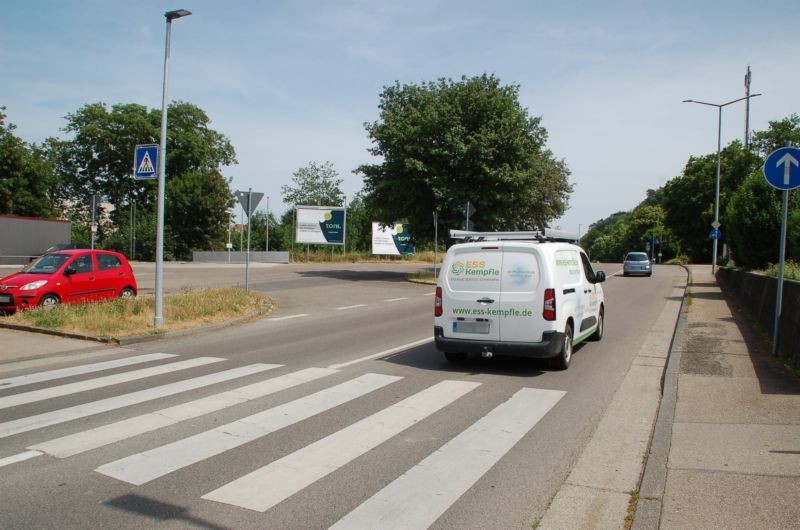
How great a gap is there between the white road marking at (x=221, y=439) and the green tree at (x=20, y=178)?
170ft

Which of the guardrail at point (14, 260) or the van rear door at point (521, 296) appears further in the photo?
the guardrail at point (14, 260)

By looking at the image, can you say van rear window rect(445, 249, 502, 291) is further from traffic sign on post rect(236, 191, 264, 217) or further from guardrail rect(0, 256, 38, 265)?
guardrail rect(0, 256, 38, 265)

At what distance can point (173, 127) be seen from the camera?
63.5m

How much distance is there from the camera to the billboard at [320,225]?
179 ft

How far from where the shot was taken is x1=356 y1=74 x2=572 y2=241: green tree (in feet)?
88.1

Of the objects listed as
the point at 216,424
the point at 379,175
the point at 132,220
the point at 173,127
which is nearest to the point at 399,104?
the point at 379,175

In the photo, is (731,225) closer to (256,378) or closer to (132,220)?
(256,378)

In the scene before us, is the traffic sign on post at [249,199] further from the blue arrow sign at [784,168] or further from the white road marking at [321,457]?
the blue arrow sign at [784,168]

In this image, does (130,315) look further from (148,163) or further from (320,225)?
(320,225)

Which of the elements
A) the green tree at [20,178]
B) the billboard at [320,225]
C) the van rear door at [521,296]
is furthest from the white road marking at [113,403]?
the green tree at [20,178]

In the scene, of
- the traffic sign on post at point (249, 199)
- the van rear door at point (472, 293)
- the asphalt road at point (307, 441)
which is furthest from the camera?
the traffic sign on post at point (249, 199)

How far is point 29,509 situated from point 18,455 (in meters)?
1.28

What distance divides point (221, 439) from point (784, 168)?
848 cm

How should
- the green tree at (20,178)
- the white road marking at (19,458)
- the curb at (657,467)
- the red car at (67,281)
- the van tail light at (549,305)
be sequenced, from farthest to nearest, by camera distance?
the green tree at (20,178), the red car at (67,281), the van tail light at (549,305), the white road marking at (19,458), the curb at (657,467)
